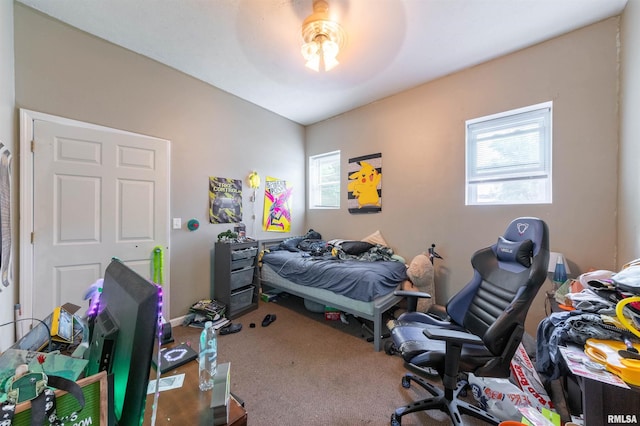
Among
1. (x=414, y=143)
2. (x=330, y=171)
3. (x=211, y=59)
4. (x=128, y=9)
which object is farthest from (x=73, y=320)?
(x=330, y=171)

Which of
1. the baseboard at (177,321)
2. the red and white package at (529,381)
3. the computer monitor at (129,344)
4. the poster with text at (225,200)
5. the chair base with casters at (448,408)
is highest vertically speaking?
the poster with text at (225,200)

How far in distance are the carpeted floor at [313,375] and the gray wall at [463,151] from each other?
1346 mm

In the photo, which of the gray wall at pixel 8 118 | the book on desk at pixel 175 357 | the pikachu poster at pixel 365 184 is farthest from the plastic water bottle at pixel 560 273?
the gray wall at pixel 8 118

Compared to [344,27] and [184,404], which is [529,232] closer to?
[184,404]

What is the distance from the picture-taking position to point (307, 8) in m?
1.82

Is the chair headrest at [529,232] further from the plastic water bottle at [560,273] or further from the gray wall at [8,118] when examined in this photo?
the gray wall at [8,118]

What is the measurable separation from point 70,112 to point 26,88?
269 mm

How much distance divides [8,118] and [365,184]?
348cm

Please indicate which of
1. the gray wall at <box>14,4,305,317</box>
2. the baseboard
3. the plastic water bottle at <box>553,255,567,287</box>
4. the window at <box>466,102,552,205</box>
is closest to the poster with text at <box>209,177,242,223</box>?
the gray wall at <box>14,4,305,317</box>

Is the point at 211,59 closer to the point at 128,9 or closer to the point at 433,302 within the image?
the point at 128,9

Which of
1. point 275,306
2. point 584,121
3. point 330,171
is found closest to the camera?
point 584,121

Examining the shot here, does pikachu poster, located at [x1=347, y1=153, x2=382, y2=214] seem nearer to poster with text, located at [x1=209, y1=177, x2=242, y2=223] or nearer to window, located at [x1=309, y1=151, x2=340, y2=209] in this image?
window, located at [x1=309, y1=151, x2=340, y2=209]

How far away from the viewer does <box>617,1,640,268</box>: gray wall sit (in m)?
1.62

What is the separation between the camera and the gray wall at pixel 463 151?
1.96 metres
